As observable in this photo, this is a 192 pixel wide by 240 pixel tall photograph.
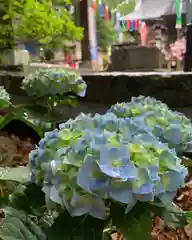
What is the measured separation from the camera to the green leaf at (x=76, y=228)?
18.0 inches

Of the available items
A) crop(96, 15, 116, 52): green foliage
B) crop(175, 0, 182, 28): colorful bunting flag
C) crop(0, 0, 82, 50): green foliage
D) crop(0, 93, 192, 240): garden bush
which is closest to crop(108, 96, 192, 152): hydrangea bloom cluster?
crop(0, 93, 192, 240): garden bush

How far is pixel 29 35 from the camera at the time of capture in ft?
7.83

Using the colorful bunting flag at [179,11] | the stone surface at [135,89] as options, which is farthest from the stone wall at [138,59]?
the stone surface at [135,89]

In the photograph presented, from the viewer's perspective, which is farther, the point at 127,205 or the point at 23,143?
the point at 23,143

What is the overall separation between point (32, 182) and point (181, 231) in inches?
21.1

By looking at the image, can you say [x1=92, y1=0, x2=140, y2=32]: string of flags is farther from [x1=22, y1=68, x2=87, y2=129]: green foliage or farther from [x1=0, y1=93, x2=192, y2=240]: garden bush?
[x1=0, y1=93, x2=192, y2=240]: garden bush

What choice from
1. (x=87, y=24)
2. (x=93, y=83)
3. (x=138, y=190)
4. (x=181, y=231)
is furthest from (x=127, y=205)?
(x=87, y=24)

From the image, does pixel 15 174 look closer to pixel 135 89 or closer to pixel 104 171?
pixel 104 171

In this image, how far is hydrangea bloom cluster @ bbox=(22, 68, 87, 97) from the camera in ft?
4.33

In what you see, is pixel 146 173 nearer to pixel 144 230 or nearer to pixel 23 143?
pixel 144 230

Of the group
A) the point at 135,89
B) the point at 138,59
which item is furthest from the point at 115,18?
the point at 135,89

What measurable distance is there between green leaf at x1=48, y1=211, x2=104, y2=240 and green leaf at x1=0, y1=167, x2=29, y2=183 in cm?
Answer: 12

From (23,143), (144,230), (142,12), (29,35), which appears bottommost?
(23,143)

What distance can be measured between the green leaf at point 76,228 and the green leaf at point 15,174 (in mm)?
117
